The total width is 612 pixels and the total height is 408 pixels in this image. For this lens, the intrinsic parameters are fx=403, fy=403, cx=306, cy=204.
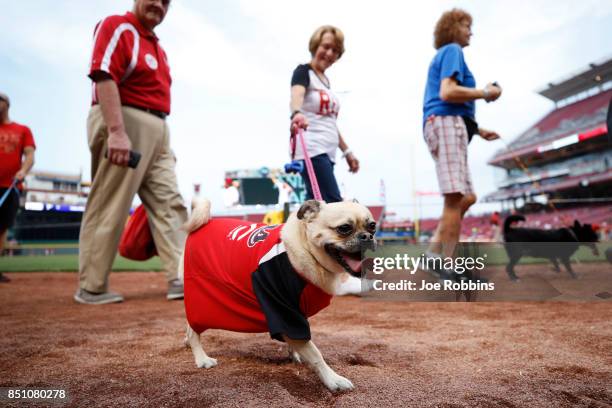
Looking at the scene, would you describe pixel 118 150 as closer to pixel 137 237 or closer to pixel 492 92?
pixel 137 237

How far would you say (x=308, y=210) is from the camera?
1.67 meters

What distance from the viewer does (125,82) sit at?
3.31 meters

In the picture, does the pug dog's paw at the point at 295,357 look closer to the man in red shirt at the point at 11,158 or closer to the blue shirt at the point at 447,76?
the blue shirt at the point at 447,76

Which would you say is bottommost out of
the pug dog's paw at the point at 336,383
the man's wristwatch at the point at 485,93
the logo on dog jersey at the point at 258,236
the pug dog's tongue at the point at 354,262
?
the pug dog's paw at the point at 336,383

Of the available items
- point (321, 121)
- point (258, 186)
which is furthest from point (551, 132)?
point (321, 121)

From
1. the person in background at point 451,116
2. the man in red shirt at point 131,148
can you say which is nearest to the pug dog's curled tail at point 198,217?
the man in red shirt at point 131,148

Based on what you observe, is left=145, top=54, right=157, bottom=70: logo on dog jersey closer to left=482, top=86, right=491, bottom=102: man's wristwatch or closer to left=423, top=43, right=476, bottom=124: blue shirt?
left=423, top=43, right=476, bottom=124: blue shirt

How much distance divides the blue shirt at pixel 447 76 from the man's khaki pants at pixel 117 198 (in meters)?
2.33

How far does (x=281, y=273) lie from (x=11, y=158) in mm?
5046

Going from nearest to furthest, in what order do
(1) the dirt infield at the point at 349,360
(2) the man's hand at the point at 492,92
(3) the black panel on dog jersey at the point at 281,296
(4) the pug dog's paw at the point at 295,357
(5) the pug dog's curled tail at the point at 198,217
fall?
(1) the dirt infield at the point at 349,360
(3) the black panel on dog jersey at the point at 281,296
(4) the pug dog's paw at the point at 295,357
(5) the pug dog's curled tail at the point at 198,217
(2) the man's hand at the point at 492,92

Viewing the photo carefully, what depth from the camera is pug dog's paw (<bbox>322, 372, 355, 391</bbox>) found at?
4.74 ft

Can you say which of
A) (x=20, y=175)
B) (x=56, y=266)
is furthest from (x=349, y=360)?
(x=56, y=266)

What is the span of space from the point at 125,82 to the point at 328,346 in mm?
2657

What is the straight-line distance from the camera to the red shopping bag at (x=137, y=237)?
3697mm
